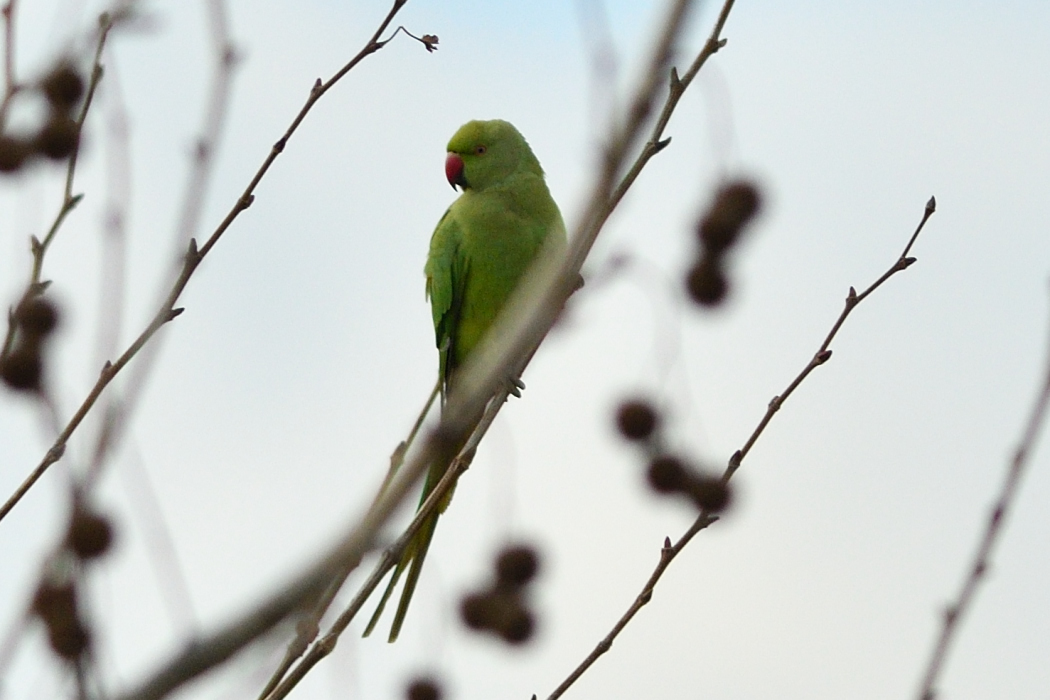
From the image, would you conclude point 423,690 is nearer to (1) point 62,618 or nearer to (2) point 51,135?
(1) point 62,618

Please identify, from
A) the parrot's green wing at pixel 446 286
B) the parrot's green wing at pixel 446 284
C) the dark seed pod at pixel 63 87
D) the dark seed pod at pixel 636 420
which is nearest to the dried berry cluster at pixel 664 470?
the dark seed pod at pixel 636 420

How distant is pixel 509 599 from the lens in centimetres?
190

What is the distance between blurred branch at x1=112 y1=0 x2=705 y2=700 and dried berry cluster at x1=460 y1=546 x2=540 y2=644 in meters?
0.77

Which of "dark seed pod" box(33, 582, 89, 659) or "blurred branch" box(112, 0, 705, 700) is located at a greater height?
"blurred branch" box(112, 0, 705, 700)

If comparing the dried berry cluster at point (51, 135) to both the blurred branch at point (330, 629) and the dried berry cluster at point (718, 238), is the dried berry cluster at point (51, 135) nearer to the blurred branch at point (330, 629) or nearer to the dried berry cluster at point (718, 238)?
the blurred branch at point (330, 629)

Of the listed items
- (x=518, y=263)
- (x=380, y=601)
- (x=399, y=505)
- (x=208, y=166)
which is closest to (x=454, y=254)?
(x=518, y=263)

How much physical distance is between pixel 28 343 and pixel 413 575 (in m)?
1.93

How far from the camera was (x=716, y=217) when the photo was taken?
1.76 meters

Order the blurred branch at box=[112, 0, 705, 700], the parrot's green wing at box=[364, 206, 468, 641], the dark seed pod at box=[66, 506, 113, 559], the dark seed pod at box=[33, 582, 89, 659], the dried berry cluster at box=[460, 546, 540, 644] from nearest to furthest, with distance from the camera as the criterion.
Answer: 1. the blurred branch at box=[112, 0, 705, 700]
2. the dark seed pod at box=[33, 582, 89, 659]
3. the dark seed pod at box=[66, 506, 113, 559]
4. the dried berry cluster at box=[460, 546, 540, 644]
5. the parrot's green wing at box=[364, 206, 468, 641]

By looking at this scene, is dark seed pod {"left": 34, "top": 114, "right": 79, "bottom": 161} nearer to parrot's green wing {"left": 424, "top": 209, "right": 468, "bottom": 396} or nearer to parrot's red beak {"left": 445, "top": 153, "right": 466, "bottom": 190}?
parrot's green wing {"left": 424, "top": 209, "right": 468, "bottom": 396}

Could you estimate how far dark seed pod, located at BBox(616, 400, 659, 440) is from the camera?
2.08m

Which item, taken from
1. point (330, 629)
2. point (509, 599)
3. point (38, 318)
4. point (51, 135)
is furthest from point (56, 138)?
point (509, 599)

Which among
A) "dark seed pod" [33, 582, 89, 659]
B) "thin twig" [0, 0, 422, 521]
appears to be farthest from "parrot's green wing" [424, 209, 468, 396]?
"dark seed pod" [33, 582, 89, 659]

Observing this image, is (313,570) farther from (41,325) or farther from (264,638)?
(41,325)
